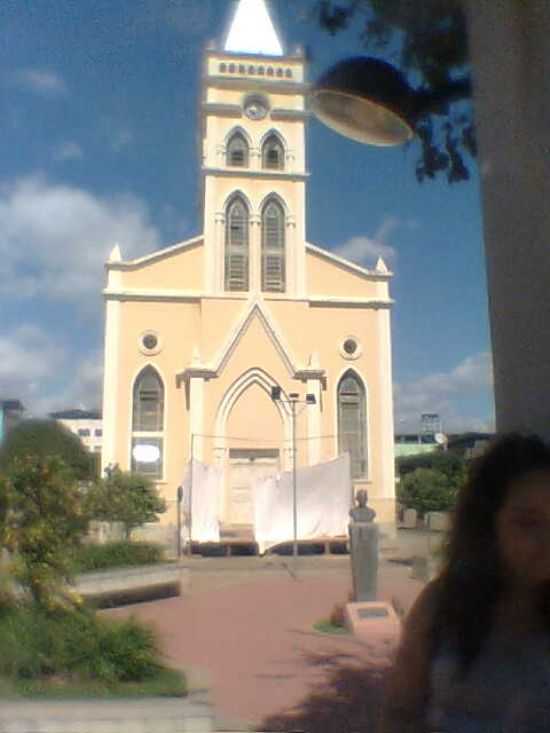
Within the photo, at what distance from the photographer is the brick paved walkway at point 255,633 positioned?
6.34 metres

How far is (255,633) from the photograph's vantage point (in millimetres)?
9445

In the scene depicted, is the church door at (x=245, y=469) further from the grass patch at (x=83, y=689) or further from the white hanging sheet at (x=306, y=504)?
the grass patch at (x=83, y=689)

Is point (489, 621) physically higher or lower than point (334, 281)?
lower

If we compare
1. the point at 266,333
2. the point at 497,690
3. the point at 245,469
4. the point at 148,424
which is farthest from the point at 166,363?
the point at 497,690

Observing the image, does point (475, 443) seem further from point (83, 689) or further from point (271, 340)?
point (271, 340)

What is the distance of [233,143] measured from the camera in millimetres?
27141

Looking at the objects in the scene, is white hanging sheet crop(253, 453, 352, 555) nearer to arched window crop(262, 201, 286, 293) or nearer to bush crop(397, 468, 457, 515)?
bush crop(397, 468, 457, 515)

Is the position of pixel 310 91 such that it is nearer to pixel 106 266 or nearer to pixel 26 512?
pixel 26 512

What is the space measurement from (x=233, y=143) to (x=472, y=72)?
1045 inches

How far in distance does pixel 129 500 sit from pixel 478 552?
18.9 meters

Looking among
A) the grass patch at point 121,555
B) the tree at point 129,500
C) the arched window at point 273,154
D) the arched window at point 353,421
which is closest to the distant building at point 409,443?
the arched window at point 353,421

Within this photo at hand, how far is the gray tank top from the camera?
125cm

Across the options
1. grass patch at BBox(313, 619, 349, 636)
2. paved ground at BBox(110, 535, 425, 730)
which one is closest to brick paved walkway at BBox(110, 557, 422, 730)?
paved ground at BBox(110, 535, 425, 730)

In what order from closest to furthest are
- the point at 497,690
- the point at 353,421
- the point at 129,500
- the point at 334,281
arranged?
1. the point at 497,690
2. the point at 129,500
3. the point at 353,421
4. the point at 334,281
